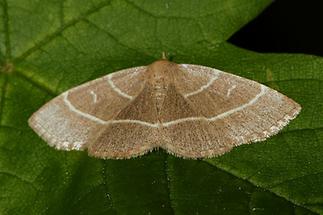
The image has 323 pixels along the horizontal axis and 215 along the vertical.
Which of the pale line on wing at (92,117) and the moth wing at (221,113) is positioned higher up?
the moth wing at (221,113)

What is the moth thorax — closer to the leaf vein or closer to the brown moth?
the brown moth

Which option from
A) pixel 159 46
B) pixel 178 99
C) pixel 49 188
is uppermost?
pixel 159 46

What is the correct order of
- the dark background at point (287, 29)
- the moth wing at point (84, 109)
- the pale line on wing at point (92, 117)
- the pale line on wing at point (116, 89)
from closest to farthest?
the moth wing at point (84, 109) < the pale line on wing at point (92, 117) < the pale line on wing at point (116, 89) < the dark background at point (287, 29)

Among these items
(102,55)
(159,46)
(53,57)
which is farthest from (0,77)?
(159,46)

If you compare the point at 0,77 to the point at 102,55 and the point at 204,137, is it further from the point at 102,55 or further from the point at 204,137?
the point at 204,137

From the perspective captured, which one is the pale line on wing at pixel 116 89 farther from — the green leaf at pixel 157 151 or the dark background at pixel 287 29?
the dark background at pixel 287 29

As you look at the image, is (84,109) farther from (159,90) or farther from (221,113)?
(221,113)

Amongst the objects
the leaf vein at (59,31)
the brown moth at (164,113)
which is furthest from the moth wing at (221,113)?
the leaf vein at (59,31)

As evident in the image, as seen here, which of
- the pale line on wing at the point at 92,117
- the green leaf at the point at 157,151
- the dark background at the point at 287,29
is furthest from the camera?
the dark background at the point at 287,29
